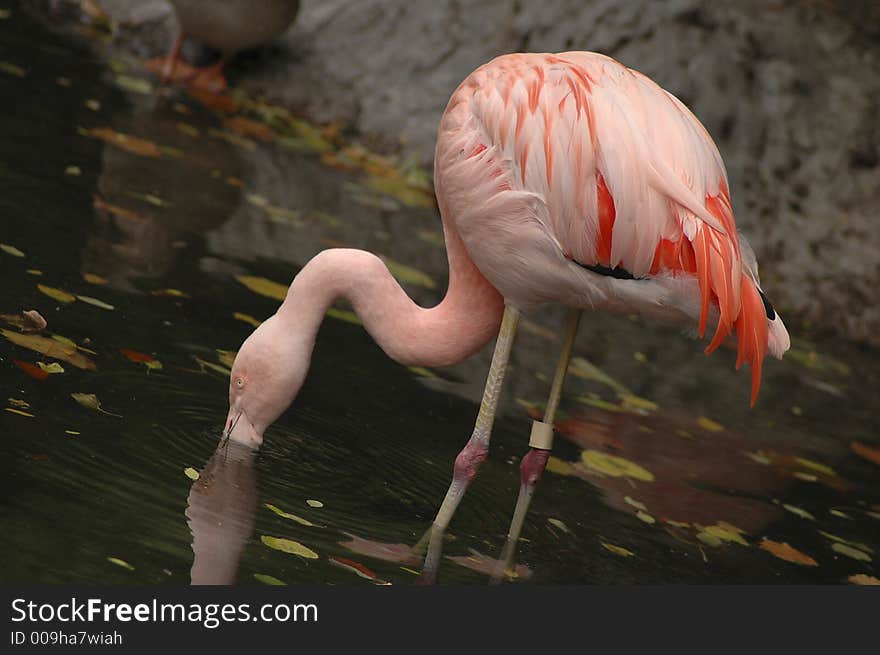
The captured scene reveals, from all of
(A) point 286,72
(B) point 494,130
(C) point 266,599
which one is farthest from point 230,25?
(C) point 266,599

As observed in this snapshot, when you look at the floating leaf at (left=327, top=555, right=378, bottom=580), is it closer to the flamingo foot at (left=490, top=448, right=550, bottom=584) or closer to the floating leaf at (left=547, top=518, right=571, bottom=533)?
the flamingo foot at (left=490, top=448, right=550, bottom=584)

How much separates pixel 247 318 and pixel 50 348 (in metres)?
1.26

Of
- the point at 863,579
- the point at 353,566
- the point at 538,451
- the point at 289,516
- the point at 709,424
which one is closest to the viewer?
the point at 353,566

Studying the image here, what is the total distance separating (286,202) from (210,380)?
333 cm

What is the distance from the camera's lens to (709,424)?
6.50 meters

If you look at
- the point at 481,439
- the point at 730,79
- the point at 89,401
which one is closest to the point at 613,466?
the point at 481,439

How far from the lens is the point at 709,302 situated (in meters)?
3.99

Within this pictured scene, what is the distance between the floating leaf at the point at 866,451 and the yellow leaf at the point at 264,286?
3054 millimetres

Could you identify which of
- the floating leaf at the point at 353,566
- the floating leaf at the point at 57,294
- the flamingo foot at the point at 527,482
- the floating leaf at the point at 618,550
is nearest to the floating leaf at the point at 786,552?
the floating leaf at the point at 618,550

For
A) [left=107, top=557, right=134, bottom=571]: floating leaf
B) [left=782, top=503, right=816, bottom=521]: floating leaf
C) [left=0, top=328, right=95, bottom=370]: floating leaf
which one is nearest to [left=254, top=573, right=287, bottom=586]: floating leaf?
[left=107, top=557, right=134, bottom=571]: floating leaf

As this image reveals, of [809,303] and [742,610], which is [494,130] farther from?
[809,303]

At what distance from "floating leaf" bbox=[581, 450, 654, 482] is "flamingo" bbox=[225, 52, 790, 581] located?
3.05ft

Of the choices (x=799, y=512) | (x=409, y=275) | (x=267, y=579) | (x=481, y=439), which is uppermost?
(x=409, y=275)

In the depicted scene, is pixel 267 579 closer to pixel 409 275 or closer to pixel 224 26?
pixel 409 275
